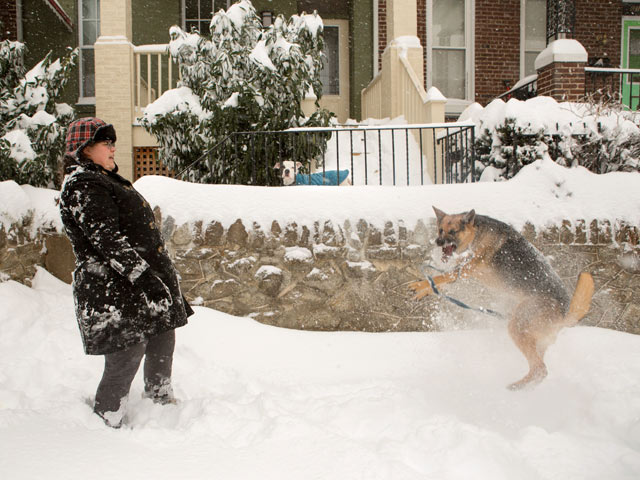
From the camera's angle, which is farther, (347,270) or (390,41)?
(390,41)

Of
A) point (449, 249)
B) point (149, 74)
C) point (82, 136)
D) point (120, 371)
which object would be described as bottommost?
point (120, 371)

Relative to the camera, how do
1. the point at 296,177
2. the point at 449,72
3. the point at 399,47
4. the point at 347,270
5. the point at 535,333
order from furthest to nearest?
1. the point at 449,72
2. the point at 399,47
3. the point at 296,177
4. the point at 347,270
5. the point at 535,333

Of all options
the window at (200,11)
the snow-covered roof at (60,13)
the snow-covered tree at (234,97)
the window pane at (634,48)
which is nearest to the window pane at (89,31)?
the snow-covered roof at (60,13)

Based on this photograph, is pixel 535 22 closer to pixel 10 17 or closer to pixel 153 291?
pixel 10 17

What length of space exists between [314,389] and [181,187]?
2329 mm

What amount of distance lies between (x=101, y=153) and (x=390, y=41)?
7.74m

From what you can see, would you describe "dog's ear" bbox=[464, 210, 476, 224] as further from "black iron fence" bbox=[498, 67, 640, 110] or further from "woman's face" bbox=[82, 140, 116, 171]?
"black iron fence" bbox=[498, 67, 640, 110]

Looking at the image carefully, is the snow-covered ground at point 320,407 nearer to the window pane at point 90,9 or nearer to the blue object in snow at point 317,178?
the blue object in snow at point 317,178

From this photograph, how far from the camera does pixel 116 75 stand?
8.34 m

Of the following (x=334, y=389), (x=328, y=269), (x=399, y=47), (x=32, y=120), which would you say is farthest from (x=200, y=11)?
(x=334, y=389)

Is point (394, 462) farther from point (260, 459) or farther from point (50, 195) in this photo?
point (50, 195)

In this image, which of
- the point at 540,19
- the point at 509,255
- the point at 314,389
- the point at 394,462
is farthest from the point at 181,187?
the point at 540,19

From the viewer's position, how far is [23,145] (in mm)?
5992

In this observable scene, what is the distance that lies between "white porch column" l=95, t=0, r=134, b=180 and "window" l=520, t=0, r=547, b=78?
28.1 ft
